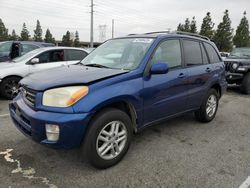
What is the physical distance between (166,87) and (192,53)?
1.17m

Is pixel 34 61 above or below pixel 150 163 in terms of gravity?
above

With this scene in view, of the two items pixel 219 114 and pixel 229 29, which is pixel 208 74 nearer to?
pixel 219 114

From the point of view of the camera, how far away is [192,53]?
4.32 metres

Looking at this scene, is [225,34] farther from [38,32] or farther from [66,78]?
[38,32]

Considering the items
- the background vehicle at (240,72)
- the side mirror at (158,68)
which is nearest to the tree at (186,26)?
the background vehicle at (240,72)

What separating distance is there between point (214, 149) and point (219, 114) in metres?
2.18

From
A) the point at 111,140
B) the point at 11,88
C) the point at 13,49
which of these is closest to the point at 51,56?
the point at 11,88

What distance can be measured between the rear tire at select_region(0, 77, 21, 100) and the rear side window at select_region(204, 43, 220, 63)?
4.83 m

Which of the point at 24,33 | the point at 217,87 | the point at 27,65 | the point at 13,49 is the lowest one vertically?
the point at 217,87

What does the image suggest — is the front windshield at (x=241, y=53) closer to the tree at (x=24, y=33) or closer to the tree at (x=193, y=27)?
the tree at (x=193, y=27)

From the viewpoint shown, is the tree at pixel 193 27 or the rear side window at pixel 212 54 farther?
the tree at pixel 193 27

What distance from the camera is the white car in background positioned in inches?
244

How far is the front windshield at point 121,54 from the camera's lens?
3.44 m

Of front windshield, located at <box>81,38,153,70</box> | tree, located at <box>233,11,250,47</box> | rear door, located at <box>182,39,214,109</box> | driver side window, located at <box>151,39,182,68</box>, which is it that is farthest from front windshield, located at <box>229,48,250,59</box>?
tree, located at <box>233,11,250,47</box>
